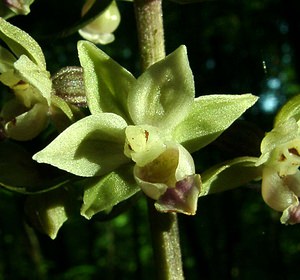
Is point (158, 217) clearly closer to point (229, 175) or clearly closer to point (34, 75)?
point (229, 175)

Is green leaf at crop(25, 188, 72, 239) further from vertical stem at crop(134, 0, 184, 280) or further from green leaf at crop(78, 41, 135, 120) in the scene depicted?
green leaf at crop(78, 41, 135, 120)

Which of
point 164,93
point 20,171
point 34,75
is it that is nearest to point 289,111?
point 164,93

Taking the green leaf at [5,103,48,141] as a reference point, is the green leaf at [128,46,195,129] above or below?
above

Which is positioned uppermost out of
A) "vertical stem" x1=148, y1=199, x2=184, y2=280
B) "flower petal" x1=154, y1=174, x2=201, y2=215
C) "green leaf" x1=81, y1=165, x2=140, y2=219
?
"flower petal" x1=154, y1=174, x2=201, y2=215

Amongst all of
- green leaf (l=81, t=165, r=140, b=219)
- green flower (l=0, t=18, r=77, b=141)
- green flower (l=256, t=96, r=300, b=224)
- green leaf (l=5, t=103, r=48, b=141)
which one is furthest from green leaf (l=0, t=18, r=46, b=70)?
green flower (l=256, t=96, r=300, b=224)

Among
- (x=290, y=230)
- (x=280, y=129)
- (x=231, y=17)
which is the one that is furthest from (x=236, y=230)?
(x=231, y=17)

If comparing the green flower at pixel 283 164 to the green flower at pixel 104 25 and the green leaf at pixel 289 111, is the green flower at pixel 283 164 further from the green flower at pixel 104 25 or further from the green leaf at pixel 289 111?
the green flower at pixel 104 25
